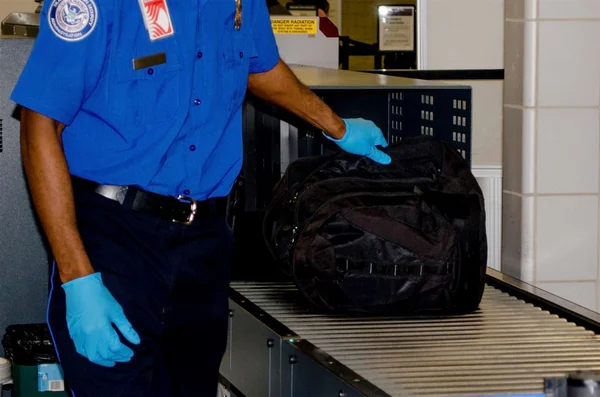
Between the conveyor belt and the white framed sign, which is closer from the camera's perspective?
the conveyor belt

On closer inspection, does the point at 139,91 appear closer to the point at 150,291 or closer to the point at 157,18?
the point at 157,18

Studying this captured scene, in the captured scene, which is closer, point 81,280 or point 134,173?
point 81,280

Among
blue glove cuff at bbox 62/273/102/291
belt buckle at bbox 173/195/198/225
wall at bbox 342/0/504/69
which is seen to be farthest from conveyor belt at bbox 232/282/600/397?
wall at bbox 342/0/504/69

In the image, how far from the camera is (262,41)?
6.00ft

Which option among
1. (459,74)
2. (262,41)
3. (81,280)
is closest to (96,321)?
(81,280)

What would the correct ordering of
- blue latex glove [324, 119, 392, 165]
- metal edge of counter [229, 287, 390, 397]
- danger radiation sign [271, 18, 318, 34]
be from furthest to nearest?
danger radiation sign [271, 18, 318, 34], blue latex glove [324, 119, 392, 165], metal edge of counter [229, 287, 390, 397]

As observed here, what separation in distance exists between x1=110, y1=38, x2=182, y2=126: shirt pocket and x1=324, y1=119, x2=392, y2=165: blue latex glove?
58cm

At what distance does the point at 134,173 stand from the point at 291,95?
52 centimetres

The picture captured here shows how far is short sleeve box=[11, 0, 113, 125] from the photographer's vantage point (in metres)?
1.42

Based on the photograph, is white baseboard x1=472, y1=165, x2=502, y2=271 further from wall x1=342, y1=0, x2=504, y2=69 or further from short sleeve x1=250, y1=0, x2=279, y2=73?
short sleeve x1=250, y1=0, x2=279, y2=73

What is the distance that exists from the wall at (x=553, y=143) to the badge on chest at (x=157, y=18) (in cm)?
149

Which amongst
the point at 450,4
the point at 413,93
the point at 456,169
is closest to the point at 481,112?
the point at 450,4

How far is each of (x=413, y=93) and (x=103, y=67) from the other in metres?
1.10

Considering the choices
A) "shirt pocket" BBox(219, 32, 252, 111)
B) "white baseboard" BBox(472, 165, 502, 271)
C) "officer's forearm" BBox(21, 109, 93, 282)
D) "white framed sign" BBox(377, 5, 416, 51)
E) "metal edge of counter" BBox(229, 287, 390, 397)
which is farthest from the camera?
"white framed sign" BBox(377, 5, 416, 51)
